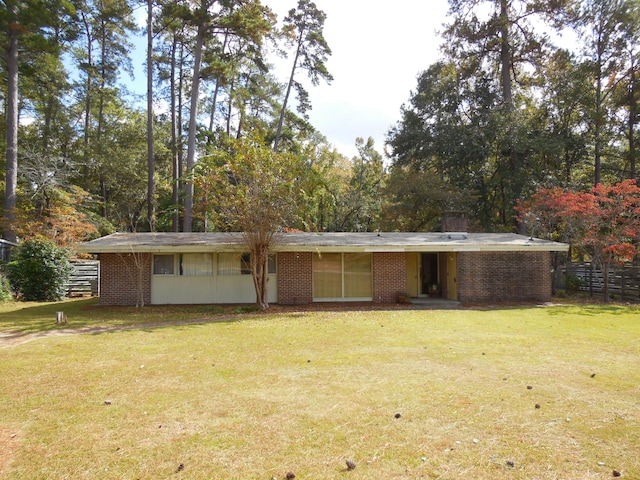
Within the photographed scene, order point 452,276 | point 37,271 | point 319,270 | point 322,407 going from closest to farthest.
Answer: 1. point 322,407
2. point 319,270
3. point 452,276
4. point 37,271

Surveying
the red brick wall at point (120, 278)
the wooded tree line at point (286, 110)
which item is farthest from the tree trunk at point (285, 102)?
the red brick wall at point (120, 278)

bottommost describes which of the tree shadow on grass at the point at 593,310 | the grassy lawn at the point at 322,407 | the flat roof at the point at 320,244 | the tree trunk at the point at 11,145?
the tree shadow on grass at the point at 593,310

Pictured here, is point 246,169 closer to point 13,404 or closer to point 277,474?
point 13,404

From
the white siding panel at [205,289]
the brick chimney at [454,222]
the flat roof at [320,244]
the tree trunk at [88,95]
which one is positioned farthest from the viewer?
the tree trunk at [88,95]

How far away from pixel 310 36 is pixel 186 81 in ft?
35.2

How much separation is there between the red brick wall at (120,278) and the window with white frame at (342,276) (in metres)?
6.23

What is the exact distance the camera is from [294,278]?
15.2 metres

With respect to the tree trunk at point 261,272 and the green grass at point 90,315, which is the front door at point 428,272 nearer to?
the tree trunk at point 261,272

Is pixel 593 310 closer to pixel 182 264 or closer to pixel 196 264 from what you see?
pixel 196 264

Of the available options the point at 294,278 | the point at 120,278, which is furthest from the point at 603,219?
the point at 120,278

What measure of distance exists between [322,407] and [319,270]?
Answer: 36.0 ft

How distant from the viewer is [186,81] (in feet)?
104

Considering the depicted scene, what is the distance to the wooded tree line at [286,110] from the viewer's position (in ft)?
71.9

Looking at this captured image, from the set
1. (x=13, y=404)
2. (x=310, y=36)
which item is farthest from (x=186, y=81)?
(x=13, y=404)
